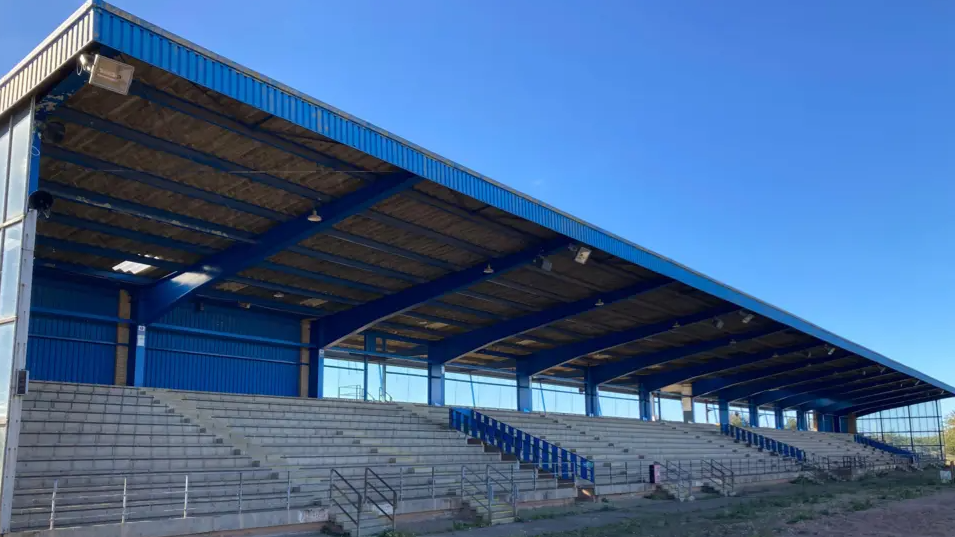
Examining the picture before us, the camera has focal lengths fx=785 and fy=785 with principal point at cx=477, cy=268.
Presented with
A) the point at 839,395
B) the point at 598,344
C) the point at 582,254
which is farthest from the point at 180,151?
the point at 839,395

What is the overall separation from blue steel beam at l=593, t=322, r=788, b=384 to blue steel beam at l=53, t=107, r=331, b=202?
78.5ft

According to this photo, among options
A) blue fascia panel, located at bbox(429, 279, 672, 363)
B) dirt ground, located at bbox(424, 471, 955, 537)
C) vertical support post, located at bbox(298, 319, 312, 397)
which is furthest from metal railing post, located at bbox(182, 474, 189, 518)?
blue fascia panel, located at bbox(429, 279, 672, 363)

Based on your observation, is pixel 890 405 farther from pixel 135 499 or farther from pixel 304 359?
pixel 135 499

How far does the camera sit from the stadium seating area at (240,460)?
528 inches

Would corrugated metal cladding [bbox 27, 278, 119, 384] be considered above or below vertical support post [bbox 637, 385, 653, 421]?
above

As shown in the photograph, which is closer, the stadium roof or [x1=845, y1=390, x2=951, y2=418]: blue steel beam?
the stadium roof

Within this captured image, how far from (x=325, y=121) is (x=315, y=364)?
14.4m

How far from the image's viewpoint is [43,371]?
63.8 ft

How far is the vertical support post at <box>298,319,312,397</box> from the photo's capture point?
26.3 meters

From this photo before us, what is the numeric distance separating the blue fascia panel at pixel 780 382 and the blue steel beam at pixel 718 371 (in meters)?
3.02

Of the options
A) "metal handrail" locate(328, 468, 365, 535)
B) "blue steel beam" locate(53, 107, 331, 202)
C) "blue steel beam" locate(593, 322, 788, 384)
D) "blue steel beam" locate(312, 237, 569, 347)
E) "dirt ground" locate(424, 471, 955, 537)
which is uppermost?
"blue steel beam" locate(53, 107, 331, 202)

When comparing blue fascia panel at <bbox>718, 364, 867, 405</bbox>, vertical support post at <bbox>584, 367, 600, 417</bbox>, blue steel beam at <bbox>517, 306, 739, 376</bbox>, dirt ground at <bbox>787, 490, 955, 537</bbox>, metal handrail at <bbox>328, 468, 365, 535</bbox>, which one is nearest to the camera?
metal handrail at <bbox>328, 468, 365, 535</bbox>

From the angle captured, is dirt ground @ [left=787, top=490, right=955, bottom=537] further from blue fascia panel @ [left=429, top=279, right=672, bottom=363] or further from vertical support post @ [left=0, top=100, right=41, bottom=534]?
vertical support post @ [left=0, top=100, right=41, bottom=534]

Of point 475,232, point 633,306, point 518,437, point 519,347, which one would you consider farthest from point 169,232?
point 519,347
